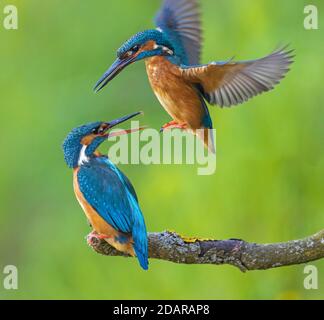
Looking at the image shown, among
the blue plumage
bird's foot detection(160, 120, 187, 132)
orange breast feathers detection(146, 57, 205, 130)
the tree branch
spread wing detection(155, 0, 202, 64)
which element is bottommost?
the tree branch

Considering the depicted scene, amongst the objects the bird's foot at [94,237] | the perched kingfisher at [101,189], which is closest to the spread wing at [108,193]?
the perched kingfisher at [101,189]

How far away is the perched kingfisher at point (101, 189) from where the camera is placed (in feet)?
8.73

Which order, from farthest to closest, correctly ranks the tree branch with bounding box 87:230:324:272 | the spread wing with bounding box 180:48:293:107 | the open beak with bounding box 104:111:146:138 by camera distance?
the tree branch with bounding box 87:230:324:272 → the spread wing with bounding box 180:48:293:107 → the open beak with bounding box 104:111:146:138

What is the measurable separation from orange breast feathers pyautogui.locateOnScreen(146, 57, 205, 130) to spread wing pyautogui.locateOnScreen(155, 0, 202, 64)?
0.19m

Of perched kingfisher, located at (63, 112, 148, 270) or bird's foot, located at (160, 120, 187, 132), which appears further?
perched kingfisher, located at (63, 112, 148, 270)

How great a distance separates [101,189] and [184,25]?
2.53 ft

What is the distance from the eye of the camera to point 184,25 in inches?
124

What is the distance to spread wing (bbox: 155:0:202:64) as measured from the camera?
2969mm

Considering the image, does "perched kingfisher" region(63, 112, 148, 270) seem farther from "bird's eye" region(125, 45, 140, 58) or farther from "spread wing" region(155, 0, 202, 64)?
"spread wing" region(155, 0, 202, 64)

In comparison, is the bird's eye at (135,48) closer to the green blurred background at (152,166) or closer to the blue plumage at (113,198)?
the blue plumage at (113,198)

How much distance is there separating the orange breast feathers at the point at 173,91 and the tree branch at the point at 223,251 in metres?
0.41

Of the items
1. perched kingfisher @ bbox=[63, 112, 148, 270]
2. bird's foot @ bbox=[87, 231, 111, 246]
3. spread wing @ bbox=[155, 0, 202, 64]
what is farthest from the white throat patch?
spread wing @ bbox=[155, 0, 202, 64]

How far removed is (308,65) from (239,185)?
98cm
